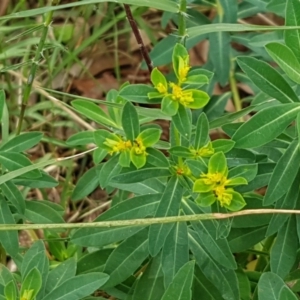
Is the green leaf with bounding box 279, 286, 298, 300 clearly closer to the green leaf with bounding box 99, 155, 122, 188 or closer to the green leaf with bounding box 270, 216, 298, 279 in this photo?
the green leaf with bounding box 270, 216, 298, 279

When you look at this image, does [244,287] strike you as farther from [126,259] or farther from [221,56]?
[221,56]

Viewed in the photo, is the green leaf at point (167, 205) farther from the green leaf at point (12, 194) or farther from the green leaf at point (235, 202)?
the green leaf at point (12, 194)

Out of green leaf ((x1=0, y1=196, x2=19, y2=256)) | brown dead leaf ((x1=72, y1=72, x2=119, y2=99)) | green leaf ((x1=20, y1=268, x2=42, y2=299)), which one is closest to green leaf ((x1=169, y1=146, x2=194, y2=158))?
green leaf ((x1=20, y1=268, x2=42, y2=299))

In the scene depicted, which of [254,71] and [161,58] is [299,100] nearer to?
[254,71]

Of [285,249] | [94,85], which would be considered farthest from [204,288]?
[94,85]

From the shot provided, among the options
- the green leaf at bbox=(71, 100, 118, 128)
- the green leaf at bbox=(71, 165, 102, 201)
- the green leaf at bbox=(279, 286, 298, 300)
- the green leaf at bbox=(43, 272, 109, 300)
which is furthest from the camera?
the green leaf at bbox=(71, 165, 102, 201)

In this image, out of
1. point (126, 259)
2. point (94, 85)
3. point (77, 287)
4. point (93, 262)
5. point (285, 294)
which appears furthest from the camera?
point (94, 85)

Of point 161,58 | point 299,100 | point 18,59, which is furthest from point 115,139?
point 18,59
